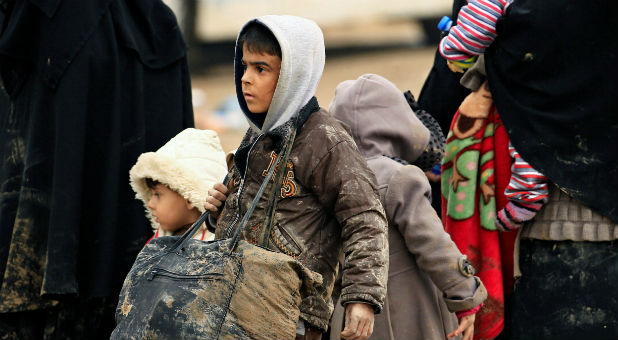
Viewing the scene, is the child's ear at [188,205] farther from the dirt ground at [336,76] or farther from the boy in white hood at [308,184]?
the dirt ground at [336,76]

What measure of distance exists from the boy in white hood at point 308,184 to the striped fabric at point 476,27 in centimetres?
77

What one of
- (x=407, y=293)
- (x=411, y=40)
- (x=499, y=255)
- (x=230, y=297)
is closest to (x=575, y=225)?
(x=499, y=255)

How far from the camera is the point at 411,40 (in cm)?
1497

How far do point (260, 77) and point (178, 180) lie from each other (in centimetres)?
96

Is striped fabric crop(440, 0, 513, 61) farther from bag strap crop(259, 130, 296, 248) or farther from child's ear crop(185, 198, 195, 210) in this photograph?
child's ear crop(185, 198, 195, 210)

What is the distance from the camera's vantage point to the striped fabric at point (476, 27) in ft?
11.6

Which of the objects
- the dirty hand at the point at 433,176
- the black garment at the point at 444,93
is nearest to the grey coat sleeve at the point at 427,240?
the dirty hand at the point at 433,176

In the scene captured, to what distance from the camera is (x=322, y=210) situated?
2934 millimetres

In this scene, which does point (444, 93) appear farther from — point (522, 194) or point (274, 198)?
point (274, 198)

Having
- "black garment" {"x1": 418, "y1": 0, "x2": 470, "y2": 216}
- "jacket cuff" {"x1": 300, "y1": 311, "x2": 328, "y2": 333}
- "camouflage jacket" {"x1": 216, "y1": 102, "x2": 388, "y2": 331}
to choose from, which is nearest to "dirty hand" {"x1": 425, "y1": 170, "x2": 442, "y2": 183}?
"black garment" {"x1": 418, "y1": 0, "x2": 470, "y2": 216}

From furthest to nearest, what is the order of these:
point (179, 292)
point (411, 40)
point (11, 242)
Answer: point (411, 40), point (11, 242), point (179, 292)

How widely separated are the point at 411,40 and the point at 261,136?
1228 cm

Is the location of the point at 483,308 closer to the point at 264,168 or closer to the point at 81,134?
the point at 264,168

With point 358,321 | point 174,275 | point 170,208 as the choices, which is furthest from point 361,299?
point 170,208
